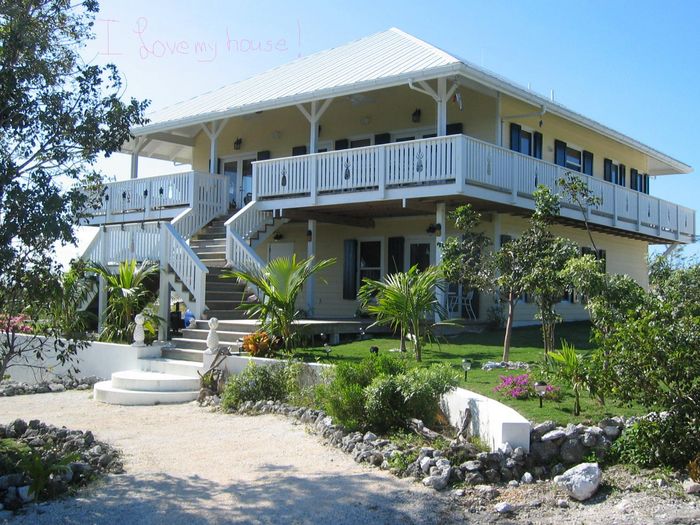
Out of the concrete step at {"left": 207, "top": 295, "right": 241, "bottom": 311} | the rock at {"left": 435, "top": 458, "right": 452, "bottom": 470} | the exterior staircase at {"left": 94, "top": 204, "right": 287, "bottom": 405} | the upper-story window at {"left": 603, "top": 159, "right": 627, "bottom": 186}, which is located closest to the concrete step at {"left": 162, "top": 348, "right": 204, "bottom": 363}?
the exterior staircase at {"left": 94, "top": 204, "right": 287, "bottom": 405}

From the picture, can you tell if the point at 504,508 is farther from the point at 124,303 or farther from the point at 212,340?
the point at 124,303

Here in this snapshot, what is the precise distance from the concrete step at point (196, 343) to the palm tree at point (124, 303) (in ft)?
3.41

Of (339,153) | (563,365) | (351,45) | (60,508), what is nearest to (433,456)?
(563,365)

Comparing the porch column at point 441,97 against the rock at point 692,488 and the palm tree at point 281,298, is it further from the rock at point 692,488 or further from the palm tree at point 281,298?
the rock at point 692,488

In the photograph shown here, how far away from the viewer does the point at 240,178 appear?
23516 mm

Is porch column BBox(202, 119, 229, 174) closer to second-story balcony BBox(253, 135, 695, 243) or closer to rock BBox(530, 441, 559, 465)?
second-story balcony BBox(253, 135, 695, 243)

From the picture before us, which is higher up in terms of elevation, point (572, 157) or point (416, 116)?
point (416, 116)

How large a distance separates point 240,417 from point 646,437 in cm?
595

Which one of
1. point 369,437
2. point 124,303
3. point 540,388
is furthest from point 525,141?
point 369,437

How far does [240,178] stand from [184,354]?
34.3 ft

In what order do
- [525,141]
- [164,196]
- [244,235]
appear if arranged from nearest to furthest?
[244,235], [525,141], [164,196]

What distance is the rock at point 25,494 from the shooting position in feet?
21.3

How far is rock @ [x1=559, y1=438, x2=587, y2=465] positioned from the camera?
7238 millimetres

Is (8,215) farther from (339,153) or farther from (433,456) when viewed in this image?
(339,153)
